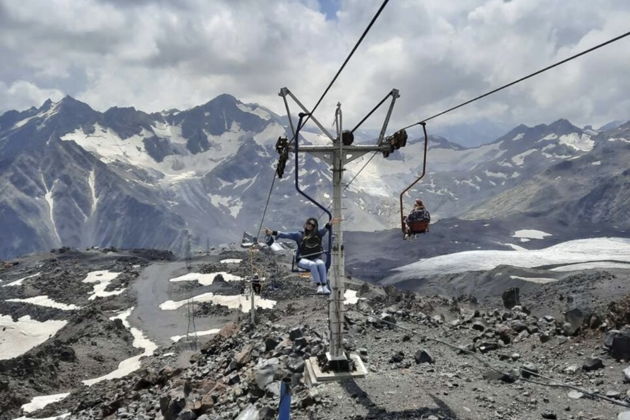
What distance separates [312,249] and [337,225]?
2105 millimetres

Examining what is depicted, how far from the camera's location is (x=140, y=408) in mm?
24578

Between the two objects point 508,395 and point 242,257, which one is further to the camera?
point 242,257

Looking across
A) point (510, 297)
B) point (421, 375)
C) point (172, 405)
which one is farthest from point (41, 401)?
point (510, 297)

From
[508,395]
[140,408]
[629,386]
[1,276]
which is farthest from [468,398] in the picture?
[1,276]

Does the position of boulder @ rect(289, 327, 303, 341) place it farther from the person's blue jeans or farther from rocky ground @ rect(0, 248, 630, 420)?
the person's blue jeans

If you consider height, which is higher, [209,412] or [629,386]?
[629,386]

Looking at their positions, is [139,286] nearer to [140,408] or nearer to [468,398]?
[140,408]

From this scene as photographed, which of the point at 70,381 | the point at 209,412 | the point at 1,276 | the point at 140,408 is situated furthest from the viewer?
the point at 1,276


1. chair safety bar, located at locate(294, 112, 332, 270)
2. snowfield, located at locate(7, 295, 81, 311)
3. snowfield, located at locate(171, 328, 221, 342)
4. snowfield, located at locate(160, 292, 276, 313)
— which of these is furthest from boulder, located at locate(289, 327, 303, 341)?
snowfield, located at locate(7, 295, 81, 311)

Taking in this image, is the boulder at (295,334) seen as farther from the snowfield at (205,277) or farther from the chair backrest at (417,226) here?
the snowfield at (205,277)

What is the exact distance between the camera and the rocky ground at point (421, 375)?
1441cm

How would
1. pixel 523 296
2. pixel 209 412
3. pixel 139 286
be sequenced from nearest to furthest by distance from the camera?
pixel 209 412, pixel 523 296, pixel 139 286

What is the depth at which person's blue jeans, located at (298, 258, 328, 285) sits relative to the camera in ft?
58.9

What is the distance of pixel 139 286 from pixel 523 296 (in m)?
69.6
